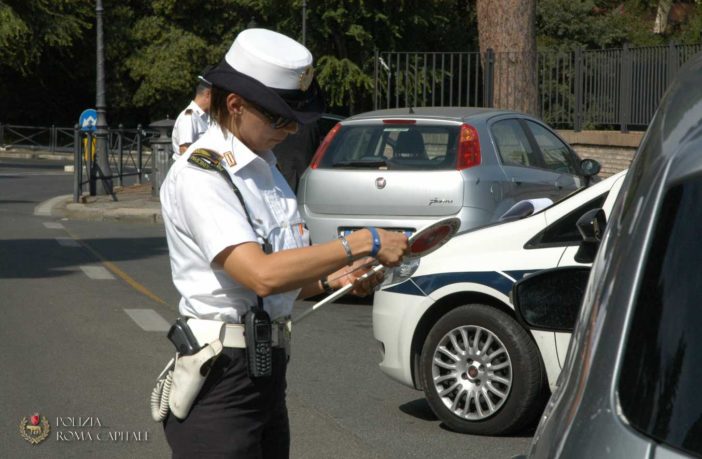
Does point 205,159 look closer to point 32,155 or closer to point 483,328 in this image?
point 483,328

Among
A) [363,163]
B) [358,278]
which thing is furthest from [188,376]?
[363,163]

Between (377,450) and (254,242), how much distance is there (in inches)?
124

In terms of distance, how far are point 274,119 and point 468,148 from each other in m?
6.78

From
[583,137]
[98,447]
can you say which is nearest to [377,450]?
[98,447]

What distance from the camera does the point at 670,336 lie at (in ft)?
5.40

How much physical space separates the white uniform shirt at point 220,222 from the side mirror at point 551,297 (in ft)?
2.20

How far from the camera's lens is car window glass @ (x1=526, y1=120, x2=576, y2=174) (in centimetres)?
1078

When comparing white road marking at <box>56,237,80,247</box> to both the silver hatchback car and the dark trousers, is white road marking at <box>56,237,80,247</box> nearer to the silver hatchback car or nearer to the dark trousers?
the silver hatchback car

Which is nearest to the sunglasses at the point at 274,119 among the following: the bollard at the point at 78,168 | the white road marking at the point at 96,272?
the white road marking at the point at 96,272

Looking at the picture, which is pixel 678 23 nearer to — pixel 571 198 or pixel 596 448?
pixel 571 198

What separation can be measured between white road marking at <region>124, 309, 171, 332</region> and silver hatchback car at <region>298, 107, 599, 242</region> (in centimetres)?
149

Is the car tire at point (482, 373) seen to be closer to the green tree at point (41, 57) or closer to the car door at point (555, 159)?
the car door at point (555, 159)

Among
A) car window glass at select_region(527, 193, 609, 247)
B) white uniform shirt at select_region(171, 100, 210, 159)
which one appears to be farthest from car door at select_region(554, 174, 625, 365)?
white uniform shirt at select_region(171, 100, 210, 159)

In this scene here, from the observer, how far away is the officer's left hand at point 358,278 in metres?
3.16
